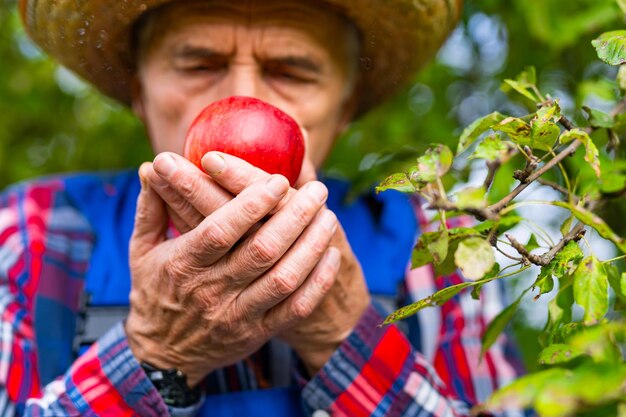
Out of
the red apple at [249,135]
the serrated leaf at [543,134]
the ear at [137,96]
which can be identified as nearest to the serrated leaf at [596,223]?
the serrated leaf at [543,134]

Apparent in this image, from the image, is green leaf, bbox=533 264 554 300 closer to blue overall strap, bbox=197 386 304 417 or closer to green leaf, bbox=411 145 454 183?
green leaf, bbox=411 145 454 183

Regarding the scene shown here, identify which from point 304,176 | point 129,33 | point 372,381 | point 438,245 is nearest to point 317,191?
point 304,176

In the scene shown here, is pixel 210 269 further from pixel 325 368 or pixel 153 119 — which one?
pixel 153 119

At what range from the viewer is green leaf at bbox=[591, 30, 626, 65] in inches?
33.5

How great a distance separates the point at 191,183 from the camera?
1005 millimetres

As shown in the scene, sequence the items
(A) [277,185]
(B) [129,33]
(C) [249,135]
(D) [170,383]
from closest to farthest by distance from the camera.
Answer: (A) [277,185] → (C) [249,135] → (D) [170,383] → (B) [129,33]

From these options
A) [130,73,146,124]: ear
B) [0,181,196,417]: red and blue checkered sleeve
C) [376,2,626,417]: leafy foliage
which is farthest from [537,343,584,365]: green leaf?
[130,73,146,124]: ear

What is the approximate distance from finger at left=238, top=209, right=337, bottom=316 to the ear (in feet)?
2.34

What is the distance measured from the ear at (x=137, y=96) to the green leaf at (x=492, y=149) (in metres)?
1.03

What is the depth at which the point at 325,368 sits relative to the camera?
121cm

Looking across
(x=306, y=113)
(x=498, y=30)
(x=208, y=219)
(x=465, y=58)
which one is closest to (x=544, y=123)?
(x=208, y=219)

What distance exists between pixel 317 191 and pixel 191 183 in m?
0.18

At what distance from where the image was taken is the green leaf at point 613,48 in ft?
2.79

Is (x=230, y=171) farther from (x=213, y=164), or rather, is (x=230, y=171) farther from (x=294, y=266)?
(x=294, y=266)
